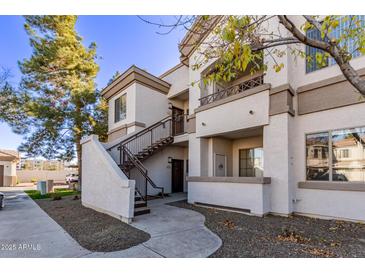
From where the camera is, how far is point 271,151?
24.8 feet

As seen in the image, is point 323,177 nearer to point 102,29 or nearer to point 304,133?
point 304,133

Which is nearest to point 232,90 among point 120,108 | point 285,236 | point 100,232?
point 285,236

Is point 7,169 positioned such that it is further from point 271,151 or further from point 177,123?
point 271,151

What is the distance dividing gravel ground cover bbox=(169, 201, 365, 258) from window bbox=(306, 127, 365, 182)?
141cm

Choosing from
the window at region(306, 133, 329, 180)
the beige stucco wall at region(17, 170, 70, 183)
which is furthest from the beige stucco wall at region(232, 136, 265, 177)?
the beige stucco wall at region(17, 170, 70, 183)

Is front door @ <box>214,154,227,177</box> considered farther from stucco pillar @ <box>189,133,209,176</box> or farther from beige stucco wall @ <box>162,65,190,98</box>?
beige stucco wall @ <box>162,65,190,98</box>

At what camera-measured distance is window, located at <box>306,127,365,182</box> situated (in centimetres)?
643

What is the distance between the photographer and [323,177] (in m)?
7.01

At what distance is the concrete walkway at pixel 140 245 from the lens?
4.22 m

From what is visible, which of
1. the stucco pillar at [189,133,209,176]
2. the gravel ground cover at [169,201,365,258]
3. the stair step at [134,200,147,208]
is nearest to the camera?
the gravel ground cover at [169,201,365,258]

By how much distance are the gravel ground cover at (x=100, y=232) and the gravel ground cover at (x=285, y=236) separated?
79.1 inches

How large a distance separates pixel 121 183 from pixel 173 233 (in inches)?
91.5

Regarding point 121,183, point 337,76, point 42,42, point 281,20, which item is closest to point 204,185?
point 121,183

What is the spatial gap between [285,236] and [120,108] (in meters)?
12.2
